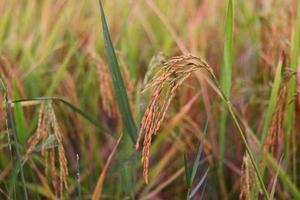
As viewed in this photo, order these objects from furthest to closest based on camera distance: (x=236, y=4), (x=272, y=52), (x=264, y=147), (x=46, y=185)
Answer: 1. (x=236, y=4)
2. (x=272, y=52)
3. (x=46, y=185)
4. (x=264, y=147)

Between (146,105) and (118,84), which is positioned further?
(146,105)

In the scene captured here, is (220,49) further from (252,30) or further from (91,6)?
(91,6)

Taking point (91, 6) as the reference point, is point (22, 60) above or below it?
below

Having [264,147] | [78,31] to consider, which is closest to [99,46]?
[78,31]

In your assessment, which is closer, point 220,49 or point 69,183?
point 69,183

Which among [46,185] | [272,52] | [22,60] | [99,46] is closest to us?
[46,185]

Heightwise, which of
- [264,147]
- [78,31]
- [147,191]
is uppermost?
[78,31]

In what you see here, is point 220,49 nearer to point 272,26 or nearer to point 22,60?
point 272,26
